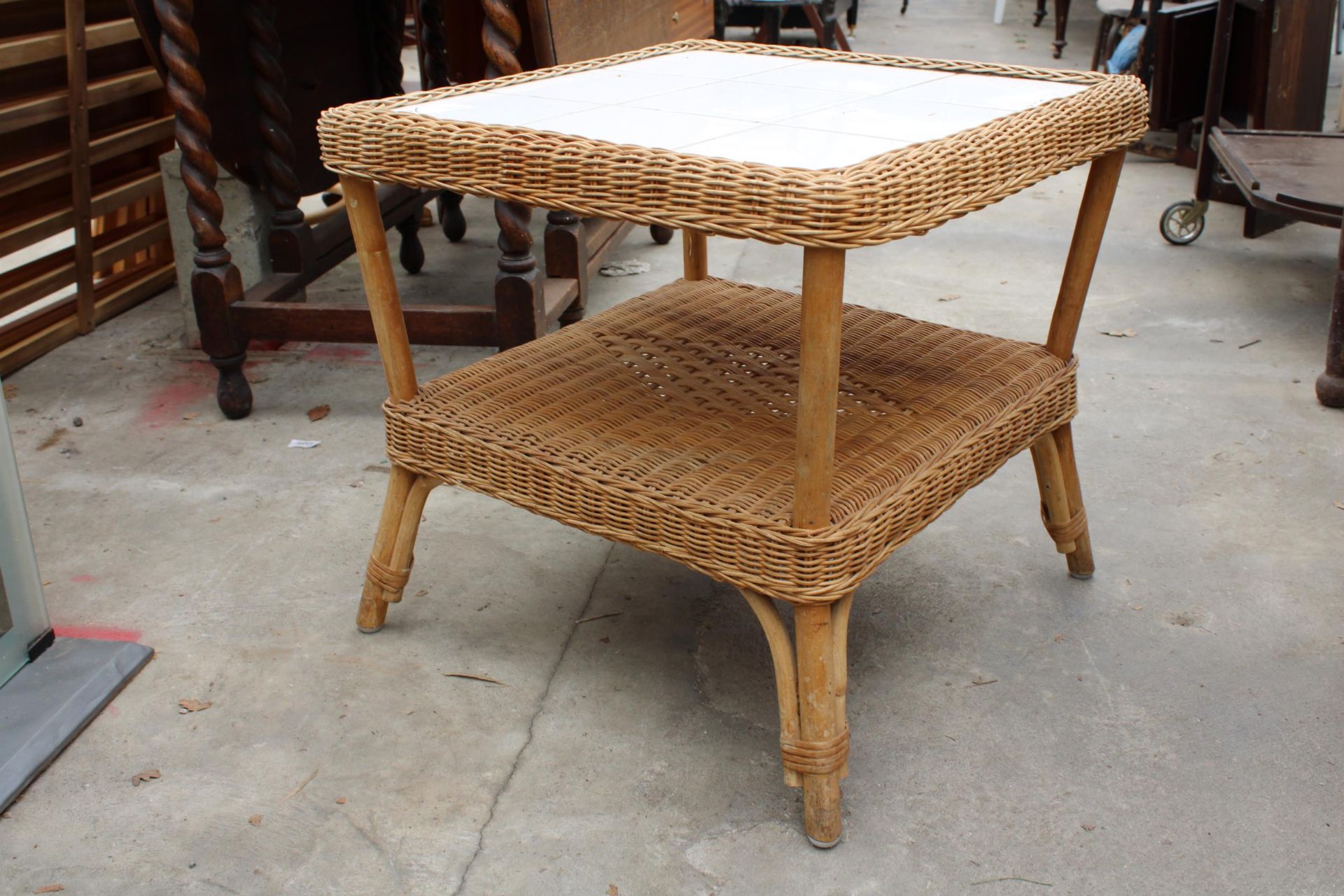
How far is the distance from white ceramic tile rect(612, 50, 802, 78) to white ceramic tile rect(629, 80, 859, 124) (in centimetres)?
13

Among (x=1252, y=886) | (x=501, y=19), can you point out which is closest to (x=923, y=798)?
(x=1252, y=886)

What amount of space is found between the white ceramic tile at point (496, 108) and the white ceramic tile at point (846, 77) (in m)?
0.33

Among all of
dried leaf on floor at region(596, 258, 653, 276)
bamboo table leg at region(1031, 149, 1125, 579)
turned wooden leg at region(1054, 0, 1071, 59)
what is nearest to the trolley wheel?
dried leaf on floor at region(596, 258, 653, 276)

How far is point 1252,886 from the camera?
132 centimetres

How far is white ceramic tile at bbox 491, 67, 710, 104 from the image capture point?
1630mm

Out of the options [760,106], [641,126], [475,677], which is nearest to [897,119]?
[760,106]

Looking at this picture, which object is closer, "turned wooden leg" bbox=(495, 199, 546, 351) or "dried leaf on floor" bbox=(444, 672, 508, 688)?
"dried leaf on floor" bbox=(444, 672, 508, 688)

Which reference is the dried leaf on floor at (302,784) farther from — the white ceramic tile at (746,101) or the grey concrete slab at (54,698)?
the white ceramic tile at (746,101)

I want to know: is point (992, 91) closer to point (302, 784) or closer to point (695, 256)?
point (695, 256)

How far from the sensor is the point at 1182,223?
3.65 metres

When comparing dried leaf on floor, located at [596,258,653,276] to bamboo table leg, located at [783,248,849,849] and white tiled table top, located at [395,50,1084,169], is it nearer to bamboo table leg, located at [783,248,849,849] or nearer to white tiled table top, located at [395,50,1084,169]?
white tiled table top, located at [395,50,1084,169]

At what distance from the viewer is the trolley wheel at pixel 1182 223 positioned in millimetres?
3625

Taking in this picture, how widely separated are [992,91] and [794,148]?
19.4 inches

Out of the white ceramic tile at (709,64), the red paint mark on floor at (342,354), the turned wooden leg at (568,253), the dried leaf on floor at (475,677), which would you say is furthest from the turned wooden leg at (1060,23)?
the dried leaf on floor at (475,677)
